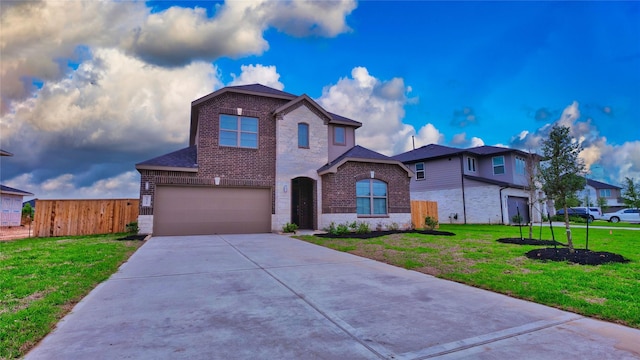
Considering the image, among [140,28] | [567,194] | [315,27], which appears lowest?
[567,194]

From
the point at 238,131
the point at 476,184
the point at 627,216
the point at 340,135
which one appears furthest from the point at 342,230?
the point at 627,216

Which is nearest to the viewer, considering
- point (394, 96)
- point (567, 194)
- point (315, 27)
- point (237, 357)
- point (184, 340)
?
point (237, 357)

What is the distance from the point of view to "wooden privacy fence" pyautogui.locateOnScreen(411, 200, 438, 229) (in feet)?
62.3

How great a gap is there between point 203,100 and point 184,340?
45.1 ft

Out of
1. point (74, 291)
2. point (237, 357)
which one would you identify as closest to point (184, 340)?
point (237, 357)

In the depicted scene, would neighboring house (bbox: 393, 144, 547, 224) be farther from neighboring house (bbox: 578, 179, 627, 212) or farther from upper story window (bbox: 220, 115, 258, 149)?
neighboring house (bbox: 578, 179, 627, 212)

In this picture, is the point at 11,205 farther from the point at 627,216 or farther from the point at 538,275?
the point at 627,216

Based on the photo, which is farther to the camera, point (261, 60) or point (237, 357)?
point (261, 60)

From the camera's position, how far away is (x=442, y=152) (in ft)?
86.1

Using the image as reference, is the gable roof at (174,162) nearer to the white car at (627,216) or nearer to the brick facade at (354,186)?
the brick facade at (354,186)

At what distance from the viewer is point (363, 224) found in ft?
51.6

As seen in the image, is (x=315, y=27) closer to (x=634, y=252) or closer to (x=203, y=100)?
(x=203, y=100)

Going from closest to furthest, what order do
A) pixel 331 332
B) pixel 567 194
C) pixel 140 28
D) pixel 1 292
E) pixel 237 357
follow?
pixel 237 357, pixel 331 332, pixel 1 292, pixel 567 194, pixel 140 28

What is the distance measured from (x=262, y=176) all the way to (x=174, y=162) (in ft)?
13.4
